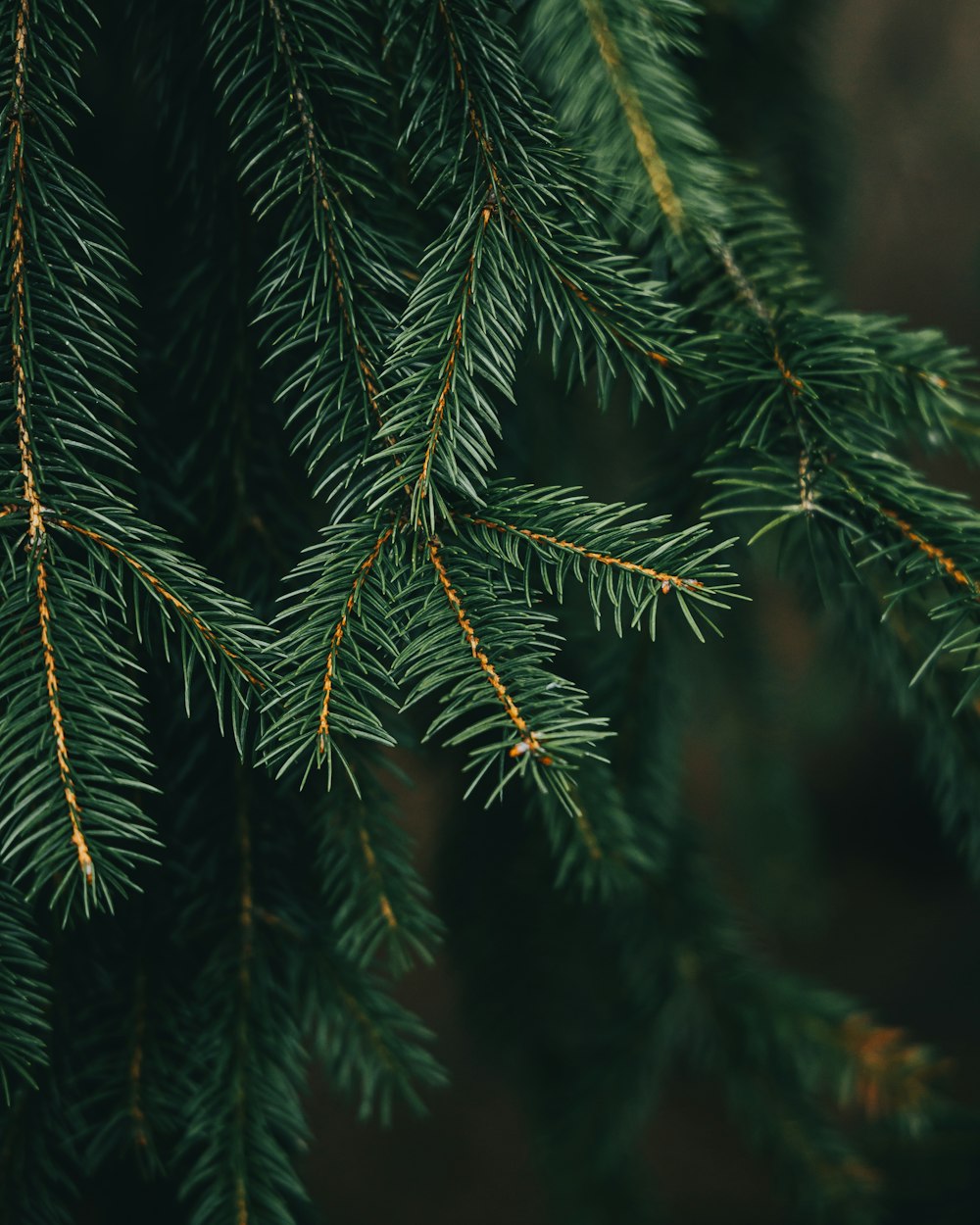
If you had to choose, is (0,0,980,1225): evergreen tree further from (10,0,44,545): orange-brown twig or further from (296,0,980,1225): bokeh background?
(296,0,980,1225): bokeh background

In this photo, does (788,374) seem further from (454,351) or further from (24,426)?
(24,426)

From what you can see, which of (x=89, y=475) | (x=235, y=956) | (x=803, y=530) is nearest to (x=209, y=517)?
Result: (x=89, y=475)

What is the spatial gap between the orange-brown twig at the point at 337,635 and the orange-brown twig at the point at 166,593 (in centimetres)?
6

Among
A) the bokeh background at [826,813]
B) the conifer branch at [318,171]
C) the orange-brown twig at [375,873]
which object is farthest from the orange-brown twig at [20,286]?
the bokeh background at [826,813]

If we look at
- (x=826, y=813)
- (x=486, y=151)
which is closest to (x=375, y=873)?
(x=486, y=151)

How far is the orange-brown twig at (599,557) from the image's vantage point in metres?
0.46

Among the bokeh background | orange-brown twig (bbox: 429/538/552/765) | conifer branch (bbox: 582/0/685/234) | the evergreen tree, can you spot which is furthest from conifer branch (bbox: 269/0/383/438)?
the bokeh background

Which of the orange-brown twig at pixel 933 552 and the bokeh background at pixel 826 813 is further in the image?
the bokeh background at pixel 826 813

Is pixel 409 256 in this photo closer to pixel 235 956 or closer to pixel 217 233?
pixel 217 233

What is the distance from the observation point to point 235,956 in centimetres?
65

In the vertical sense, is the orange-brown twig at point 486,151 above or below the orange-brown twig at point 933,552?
above

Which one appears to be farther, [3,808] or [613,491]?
[613,491]

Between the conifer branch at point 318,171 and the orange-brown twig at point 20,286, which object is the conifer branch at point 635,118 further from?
the orange-brown twig at point 20,286

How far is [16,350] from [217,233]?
0.67ft
